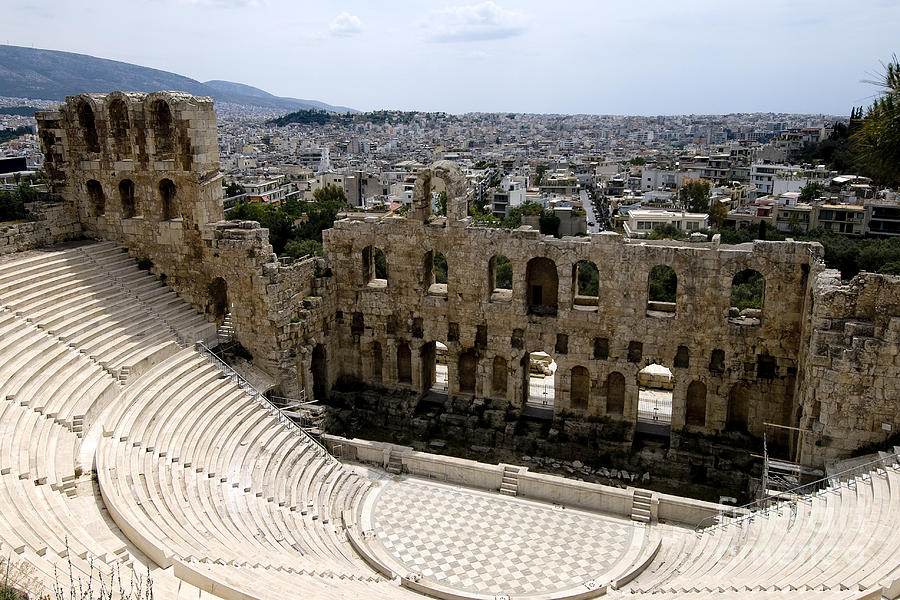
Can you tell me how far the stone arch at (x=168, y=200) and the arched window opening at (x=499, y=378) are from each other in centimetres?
1362

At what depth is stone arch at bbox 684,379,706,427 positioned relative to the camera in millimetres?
25828

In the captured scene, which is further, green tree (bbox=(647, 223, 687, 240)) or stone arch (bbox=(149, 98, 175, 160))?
green tree (bbox=(647, 223, 687, 240))

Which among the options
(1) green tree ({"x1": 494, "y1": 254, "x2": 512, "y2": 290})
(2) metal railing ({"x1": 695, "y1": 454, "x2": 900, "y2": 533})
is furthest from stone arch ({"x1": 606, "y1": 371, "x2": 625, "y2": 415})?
(1) green tree ({"x1": 494, "y1": 254, "x2": 512, "y2": 290})

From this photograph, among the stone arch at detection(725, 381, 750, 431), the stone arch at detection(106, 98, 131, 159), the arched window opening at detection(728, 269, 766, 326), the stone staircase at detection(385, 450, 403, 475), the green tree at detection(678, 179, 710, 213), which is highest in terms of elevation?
the stone arch at detection(106, 98, 131, 159)

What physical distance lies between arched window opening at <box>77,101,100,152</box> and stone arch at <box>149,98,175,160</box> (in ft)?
8.41

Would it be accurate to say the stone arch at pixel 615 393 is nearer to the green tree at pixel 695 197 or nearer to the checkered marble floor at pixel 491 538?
the checkered marble floor at pixel 491 538

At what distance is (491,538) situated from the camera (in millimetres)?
20297

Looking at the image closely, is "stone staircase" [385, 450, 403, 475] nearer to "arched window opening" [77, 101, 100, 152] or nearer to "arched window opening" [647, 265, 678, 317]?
"arched window opening" [647, 265, 678, 317]

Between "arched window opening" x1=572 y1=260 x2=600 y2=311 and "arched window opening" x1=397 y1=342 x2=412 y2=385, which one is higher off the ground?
"arched window opening" x1=572 y1=260 x2=600 y2=311

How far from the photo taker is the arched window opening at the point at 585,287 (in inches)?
1035

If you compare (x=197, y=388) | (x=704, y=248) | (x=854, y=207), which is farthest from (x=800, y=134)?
(x=197, y=388)

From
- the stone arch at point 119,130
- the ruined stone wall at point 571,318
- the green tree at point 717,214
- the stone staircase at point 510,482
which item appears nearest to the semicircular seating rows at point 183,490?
the stone arch at point 119,130

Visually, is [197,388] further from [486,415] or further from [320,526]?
[486,415]

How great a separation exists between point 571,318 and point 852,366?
29.8 ft
